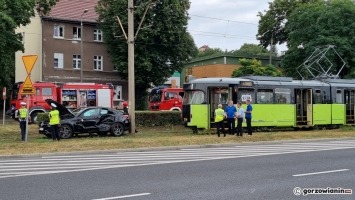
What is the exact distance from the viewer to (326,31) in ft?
147

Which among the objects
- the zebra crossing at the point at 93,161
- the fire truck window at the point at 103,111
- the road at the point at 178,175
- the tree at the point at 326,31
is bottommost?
the zebra crossing at the point at 93,161

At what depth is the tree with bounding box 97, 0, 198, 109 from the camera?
1773 inches

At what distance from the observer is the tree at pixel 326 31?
43.8 meters

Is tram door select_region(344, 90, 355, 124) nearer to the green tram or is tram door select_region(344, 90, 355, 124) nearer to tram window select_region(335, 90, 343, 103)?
the green tram

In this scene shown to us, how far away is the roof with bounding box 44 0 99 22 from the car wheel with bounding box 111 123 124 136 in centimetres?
2631

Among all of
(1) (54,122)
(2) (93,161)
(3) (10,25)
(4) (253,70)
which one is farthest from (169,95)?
(2) (93,161)

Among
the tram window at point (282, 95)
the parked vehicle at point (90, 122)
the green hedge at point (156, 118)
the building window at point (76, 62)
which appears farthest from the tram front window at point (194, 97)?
the building window at point (76, 62)

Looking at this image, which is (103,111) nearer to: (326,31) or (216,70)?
(326,31)

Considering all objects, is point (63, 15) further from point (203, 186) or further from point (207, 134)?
point (203, 186)

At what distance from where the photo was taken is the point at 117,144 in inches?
774

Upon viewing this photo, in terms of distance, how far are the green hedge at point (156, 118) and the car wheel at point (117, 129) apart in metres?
4.97

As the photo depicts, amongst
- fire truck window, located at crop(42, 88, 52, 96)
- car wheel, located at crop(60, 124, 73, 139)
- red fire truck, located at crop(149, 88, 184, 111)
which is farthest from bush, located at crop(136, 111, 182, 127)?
fire truck window, located at crop(42, 88, 52, 96)

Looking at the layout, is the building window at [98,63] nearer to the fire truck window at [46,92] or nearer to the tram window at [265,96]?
the fire truck window at [46,92]

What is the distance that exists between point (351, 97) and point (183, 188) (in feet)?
81.7
